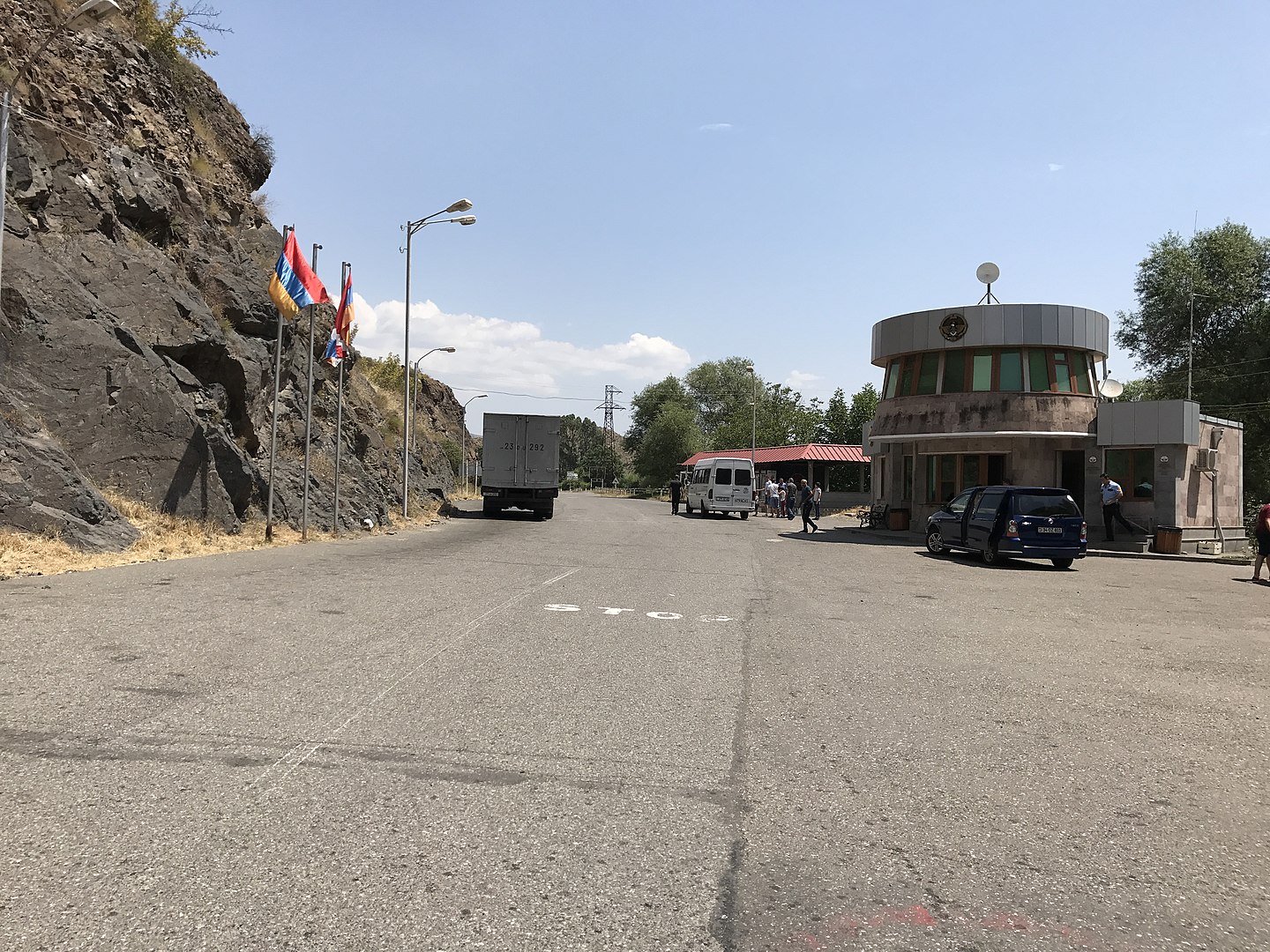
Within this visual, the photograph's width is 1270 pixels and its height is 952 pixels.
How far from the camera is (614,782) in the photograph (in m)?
4.48

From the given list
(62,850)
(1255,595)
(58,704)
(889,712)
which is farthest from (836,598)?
(62,850)

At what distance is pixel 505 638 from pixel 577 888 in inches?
205

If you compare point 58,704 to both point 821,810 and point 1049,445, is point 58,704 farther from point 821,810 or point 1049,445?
point 1049,445

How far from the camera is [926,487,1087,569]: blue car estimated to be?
62.2 ft

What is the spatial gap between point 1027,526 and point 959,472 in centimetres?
984

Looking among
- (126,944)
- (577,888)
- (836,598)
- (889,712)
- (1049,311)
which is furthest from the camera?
(1049,311)

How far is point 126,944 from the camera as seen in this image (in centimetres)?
283

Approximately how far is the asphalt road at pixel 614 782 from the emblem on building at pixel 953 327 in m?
18.8

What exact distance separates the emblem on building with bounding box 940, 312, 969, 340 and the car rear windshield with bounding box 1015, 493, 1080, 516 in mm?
9344

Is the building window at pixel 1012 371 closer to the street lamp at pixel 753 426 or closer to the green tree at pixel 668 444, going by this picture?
the street lamp at pixel 753 426

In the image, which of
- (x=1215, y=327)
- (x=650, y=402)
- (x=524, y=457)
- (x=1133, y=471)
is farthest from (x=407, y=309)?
(x=650, y=402)

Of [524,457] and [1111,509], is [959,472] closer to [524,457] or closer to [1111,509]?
[1111,509]

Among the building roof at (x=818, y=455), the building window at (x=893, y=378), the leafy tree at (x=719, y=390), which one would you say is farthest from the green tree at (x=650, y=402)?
the building window at (x=893, y=378)

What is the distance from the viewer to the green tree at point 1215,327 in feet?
150
